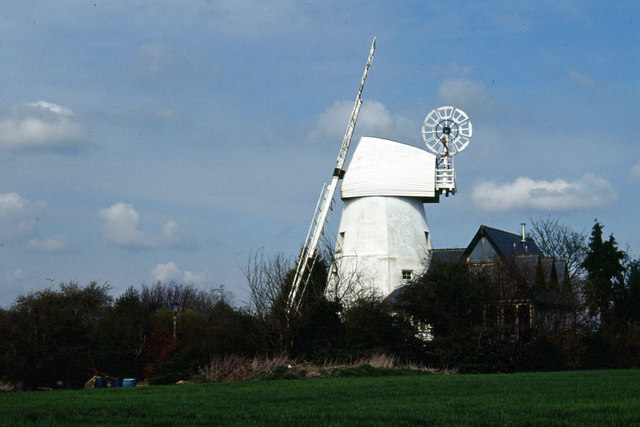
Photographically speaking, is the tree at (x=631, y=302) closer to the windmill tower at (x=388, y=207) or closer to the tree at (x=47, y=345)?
the windmill tower at (x=388, y=207)

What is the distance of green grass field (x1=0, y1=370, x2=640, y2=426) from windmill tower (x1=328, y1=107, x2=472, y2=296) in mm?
22965

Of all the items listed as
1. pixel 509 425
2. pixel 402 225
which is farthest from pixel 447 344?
pixel 509 425

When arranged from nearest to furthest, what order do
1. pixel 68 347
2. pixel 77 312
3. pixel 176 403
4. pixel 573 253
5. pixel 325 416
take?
pixel 325 416, pixel 176 403, pixel 68 347, pixel 77 312, pixel 573 253

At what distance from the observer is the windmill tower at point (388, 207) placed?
124ft

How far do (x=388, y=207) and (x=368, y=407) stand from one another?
27.7m

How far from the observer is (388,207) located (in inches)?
1505

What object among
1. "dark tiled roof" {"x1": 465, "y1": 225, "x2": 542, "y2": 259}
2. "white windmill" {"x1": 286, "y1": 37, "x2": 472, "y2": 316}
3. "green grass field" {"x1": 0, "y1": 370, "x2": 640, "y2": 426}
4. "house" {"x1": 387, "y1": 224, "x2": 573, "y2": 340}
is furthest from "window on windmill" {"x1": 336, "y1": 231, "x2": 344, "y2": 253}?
"green grass field" {"x1": 0, "y1": 370, "x2": 640, "y2": 426}

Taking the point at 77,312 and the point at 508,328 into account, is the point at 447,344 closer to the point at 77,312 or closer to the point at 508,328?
the point at 508,328

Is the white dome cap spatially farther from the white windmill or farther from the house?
the house

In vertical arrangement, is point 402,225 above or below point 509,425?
above

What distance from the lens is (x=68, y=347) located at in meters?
35.2

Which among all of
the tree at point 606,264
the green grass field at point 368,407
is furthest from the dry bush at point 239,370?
the tree at point 606,264

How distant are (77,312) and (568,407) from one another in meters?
32.3

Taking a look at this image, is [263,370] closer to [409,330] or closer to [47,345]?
[409,330]
